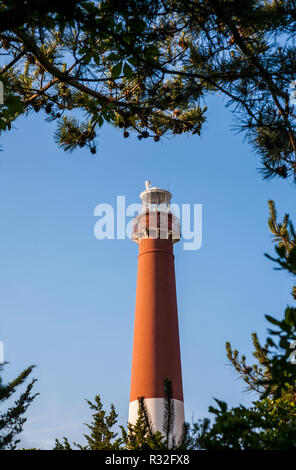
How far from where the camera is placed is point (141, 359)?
1797 centimetres

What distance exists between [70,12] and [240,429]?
308cm

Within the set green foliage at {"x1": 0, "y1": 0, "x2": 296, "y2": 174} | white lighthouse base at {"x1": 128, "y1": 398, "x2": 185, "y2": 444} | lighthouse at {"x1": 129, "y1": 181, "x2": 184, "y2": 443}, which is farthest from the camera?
lighthouse at {"x1": 129, "y1": 181, "x2": 184, "y2": 443}

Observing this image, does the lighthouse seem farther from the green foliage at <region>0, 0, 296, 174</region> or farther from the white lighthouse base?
the green foliage at <region>0, 0, 296, 174</region>

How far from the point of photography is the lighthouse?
56.7ft

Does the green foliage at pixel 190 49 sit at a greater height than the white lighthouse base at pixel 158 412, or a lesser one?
greater

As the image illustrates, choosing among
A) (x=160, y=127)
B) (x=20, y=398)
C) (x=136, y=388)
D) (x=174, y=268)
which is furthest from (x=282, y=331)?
(x=174, y=268)

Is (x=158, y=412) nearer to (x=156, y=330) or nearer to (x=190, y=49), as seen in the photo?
(x=156, y=330)

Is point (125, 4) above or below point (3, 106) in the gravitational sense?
above

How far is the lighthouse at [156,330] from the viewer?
56.7ft

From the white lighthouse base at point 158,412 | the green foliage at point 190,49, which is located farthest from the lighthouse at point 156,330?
the green foliage at point 190,49

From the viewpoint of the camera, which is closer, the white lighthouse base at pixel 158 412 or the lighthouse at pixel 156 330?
the white lighthouse base at pixel 158 412

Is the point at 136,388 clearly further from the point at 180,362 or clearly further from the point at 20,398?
the point at 20,398

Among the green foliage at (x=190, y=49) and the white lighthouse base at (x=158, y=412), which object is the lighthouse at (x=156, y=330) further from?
the green foliage at (x=190, y=49)

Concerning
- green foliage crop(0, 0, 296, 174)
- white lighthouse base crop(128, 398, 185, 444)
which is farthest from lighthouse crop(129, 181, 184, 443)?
green foliage crop(0, 0, 296, 174)
